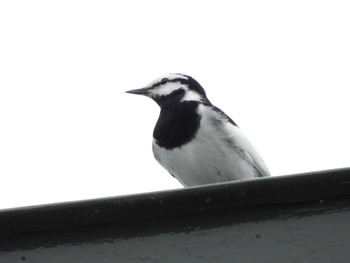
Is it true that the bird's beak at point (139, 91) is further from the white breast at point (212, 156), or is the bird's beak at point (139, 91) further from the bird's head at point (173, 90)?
the white breast at point (212, 156)

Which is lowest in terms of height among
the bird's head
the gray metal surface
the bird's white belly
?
the bird's white belly

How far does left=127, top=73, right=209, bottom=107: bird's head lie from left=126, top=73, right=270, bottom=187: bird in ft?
1.02

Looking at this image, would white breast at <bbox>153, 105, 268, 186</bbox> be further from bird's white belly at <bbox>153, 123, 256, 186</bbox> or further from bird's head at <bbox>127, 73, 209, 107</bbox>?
bird's head at <bbox>127, 73, 209, 107</bbox>

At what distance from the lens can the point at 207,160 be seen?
5230mm

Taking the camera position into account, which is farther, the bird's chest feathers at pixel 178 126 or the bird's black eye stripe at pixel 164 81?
the bird's black eye stripe at pixel 164 81

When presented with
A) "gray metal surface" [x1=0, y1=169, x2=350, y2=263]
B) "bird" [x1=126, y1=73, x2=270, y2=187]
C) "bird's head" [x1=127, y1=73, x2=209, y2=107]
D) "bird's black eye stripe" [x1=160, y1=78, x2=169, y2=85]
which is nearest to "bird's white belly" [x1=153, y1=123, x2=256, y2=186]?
"bird" [x1=126, y1=73, x2=270, y2=187]

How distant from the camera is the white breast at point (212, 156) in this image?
5.24m

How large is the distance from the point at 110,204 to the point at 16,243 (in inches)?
15.2

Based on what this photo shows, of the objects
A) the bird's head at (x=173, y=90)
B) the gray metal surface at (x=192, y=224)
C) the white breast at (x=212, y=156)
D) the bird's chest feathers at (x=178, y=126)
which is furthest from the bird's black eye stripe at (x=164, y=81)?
the gray metal surface at (x=192, y=224)

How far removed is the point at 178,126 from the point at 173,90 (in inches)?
34.3

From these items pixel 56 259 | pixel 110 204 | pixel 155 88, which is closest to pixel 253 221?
pixel 110 204

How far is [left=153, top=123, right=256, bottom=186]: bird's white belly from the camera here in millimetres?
5234

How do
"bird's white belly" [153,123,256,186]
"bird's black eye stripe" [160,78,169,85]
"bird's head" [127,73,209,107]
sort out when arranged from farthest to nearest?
"bird's black eye stripe" [160,78,169,85] → "bird's head" [127,73,209,107] → "bird's white belly" [153,123,256,186]

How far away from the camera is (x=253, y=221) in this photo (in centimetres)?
286
